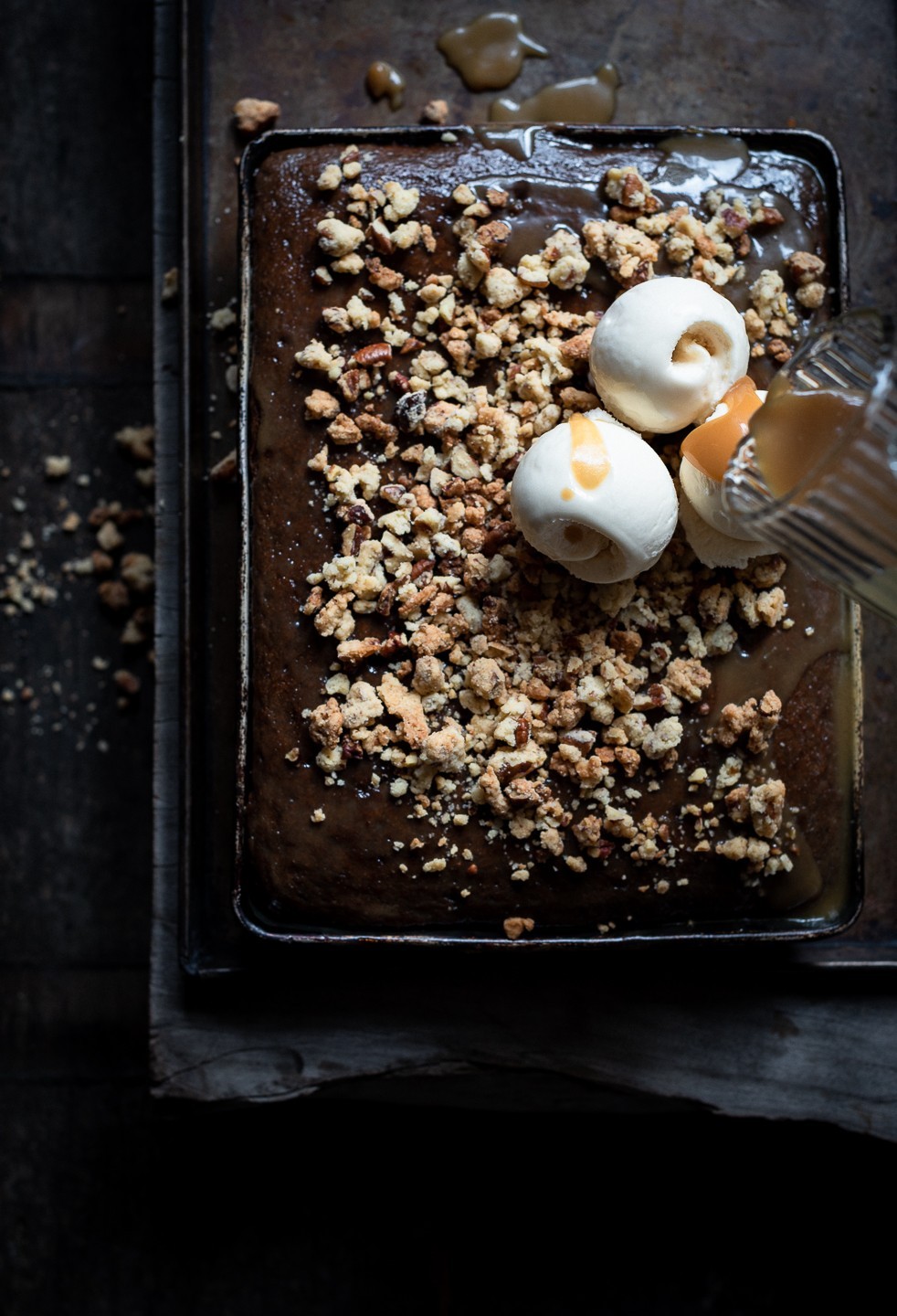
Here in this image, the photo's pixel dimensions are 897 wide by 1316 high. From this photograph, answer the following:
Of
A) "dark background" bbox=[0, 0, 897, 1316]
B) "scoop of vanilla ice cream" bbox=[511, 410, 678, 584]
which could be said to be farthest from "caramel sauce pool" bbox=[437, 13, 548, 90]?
"scoop of vanilla ice cream" bbox=[511, 410, 678, 584]

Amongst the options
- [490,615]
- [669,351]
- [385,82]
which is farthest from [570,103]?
[490,615]

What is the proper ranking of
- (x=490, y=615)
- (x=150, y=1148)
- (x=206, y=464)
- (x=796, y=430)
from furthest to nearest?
(x=150, y=1148) → (x=206, y=464) → (x=490, y=615) → (x=796, y=430)

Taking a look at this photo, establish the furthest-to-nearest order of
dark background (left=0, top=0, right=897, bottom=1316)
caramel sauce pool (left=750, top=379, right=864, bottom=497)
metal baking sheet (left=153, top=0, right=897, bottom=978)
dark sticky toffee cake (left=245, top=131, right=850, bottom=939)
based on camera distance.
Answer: dark background (left=0, top=0, right=897, bottom=1316) → metal baking sheet (left=153, top=0, right=897, bottom=978) → dark sticky toffee cake (left=245, top=131, right=850, bottom=939) → caramel sauce pool (left=750, top=379, right=864, bottom=497)

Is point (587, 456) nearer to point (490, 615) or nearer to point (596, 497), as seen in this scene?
point (596, 497)

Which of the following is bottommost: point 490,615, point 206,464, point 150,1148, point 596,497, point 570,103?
point 150,1148

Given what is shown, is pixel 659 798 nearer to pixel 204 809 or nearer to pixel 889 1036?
pixel 889 1036

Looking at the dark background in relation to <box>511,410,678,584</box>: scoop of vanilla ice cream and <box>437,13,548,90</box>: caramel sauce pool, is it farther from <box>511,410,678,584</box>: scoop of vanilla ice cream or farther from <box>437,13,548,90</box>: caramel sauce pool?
<box>511,410,678,584</box>: scoop of vanilla ice cream

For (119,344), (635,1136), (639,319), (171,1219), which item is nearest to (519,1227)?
(635,1136)

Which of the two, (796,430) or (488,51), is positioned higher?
(488,51)
